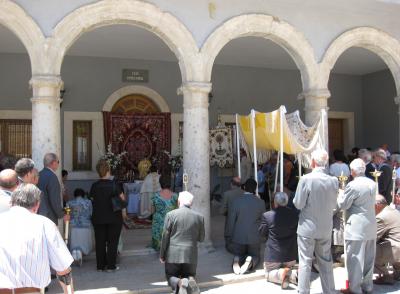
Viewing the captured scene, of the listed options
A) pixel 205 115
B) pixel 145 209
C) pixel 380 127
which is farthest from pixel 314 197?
pixel 380 127

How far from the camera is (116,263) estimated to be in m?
6.87

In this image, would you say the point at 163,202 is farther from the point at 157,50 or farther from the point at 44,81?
the point at 157,50

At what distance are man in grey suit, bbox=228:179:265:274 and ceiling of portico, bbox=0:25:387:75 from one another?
14.7ft

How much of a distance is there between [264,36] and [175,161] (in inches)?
185

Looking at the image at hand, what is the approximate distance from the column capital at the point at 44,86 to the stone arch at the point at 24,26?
16 cm

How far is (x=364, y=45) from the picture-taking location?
8758mm

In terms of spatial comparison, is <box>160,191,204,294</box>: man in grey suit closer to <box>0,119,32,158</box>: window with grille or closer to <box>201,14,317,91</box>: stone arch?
<box>201,14,317,91</box>: stone arch

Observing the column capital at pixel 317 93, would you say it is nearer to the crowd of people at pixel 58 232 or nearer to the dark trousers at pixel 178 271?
the crowd of people at pixel 58 232

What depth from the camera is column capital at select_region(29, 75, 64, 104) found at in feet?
21.6

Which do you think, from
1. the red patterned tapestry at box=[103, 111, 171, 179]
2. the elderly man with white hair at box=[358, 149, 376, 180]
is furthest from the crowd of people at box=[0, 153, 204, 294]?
the red patterned tapestry at box=[103, 111, 171, 179]

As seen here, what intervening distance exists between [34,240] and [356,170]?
12.8 feet

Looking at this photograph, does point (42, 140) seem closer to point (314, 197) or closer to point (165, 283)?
point (165, 283)

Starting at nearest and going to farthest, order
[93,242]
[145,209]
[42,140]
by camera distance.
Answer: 1. [42,140]
2. [93,242]
3. [145,209]

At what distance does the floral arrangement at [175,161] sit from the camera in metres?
11.7
